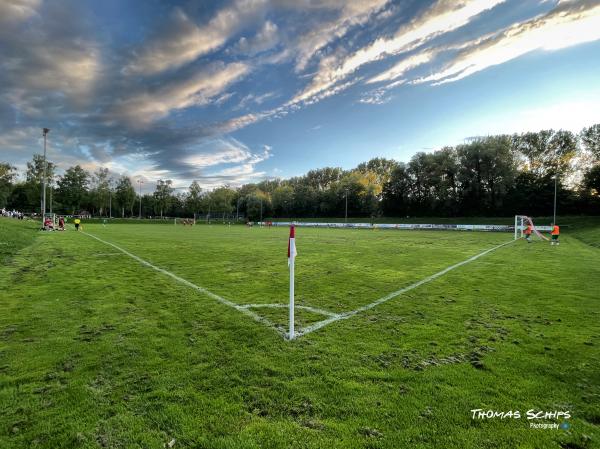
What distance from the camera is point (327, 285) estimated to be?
28.3ft

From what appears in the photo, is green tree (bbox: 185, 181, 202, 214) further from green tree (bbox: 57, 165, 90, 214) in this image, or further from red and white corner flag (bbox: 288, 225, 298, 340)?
red and white corner flag (bbox: 288, 225, 298, 340)

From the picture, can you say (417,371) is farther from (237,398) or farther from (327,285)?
(327,285)

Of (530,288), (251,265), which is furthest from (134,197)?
(530,288)

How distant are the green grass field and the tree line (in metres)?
62.5

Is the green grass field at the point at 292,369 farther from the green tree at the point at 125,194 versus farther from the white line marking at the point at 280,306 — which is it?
the green tree at the point at 125,194

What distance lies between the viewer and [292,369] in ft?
12.4

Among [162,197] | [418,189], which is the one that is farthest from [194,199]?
[418,189]

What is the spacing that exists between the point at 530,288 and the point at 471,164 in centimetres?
6537

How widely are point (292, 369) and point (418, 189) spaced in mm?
78916

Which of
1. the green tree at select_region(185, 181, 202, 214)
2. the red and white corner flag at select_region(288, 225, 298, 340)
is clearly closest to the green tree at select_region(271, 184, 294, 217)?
the green tree at select_region(185, 181, 202, 214)

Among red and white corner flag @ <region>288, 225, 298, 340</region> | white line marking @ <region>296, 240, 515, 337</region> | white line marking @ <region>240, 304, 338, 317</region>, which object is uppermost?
red and white corner flag @ <region>288, 225, 298, 340</region>

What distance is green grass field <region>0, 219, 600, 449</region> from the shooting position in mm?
2715

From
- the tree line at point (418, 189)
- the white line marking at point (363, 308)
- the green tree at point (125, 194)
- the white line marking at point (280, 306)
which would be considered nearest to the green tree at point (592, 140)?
the tree line at point (418, 189)

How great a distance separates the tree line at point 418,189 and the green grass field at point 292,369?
62.5m
